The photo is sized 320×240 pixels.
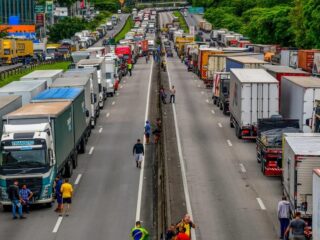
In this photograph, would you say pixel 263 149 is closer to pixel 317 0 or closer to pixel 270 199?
pixel 270 199

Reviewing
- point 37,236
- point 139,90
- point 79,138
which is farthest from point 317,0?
point 37,236

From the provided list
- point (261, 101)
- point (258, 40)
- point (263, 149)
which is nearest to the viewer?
point (263, 149)

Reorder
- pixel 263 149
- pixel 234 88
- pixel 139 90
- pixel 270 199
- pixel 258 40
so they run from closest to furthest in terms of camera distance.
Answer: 1. pixel 270 199
2. pixel 263 149
3. pixel 234 88
4. pixel 139 90
5. pixel 258 40

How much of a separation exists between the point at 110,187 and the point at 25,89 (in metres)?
9.68

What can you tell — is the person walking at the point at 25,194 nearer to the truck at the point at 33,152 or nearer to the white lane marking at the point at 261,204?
the truck at the point at 33,152

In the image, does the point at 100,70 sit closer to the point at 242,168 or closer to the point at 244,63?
the point at 244,63

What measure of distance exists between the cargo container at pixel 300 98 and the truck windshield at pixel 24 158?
13681mm

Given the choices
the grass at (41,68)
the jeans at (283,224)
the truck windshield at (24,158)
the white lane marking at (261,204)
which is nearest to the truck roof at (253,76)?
the white lane marking at (261,204)

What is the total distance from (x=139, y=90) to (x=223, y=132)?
27.2 metres

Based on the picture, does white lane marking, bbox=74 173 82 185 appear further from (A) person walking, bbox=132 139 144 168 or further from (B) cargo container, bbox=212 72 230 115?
(B) cargo container, bbox=212 72 230 115

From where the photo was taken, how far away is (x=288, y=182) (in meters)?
30.0

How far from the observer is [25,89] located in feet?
146

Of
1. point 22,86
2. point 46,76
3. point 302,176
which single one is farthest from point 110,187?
point 46,76

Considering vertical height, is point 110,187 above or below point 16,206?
below
